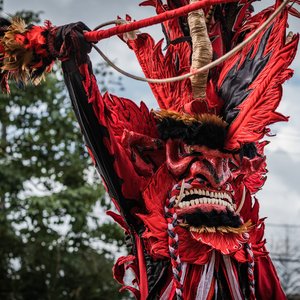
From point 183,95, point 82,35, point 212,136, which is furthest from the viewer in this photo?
point 183,95

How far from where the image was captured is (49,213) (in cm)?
933

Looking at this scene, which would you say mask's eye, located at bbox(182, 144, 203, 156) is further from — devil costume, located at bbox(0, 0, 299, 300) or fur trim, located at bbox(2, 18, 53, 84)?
fur trim, located at bbox(2, 18, 53, 84)

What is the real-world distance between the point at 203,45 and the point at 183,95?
0.28 metres

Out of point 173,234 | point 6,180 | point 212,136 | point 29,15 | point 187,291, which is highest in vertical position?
point 29,15

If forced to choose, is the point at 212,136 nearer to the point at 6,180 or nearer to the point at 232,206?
the point at 232,206

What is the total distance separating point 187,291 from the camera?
349cm

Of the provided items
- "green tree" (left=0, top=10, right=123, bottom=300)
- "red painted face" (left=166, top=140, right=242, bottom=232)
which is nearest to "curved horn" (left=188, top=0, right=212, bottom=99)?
"red painted face" (left=166, top=140, right=242, bottom=232)

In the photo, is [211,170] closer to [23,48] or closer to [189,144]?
[189,144]

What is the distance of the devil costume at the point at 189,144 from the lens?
135 inches

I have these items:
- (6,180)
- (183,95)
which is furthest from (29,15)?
(183,95)

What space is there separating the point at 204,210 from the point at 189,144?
30cm

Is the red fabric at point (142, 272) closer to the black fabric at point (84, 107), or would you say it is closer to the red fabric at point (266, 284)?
the black fabric at point (84, 107)

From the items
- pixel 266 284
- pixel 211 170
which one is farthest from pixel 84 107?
pixel 266 284

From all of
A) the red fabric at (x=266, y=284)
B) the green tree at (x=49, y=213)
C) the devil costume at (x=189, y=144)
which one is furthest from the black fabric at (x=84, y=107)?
the green tree at (x=49, y=213)
